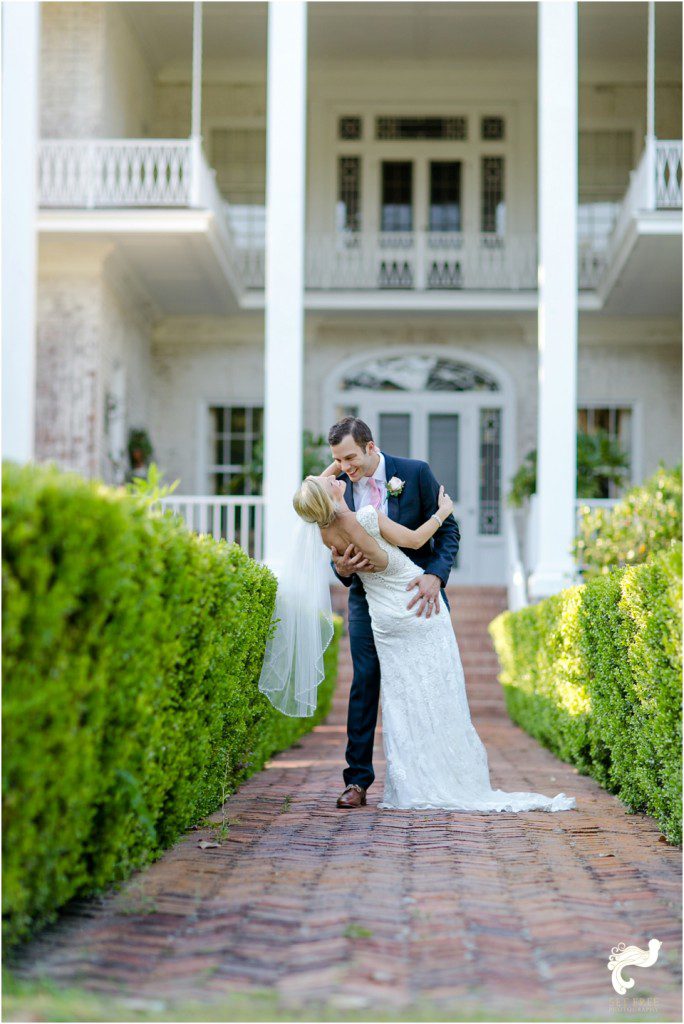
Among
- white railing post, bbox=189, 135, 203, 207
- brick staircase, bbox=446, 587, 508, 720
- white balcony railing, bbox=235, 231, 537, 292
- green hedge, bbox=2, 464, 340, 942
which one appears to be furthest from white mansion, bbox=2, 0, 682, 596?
green hedge, bbox=2, 464, 340, 942

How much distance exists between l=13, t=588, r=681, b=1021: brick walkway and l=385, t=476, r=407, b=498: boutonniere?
1504 mm

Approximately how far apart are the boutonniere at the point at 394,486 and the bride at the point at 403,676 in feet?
0.42

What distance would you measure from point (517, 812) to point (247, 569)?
166 cm

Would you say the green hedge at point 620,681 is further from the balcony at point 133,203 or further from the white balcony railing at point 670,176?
the balcony at point 133,203

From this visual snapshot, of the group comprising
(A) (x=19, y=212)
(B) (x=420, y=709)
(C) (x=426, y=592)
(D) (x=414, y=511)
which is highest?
(A) (x=19, y=212)

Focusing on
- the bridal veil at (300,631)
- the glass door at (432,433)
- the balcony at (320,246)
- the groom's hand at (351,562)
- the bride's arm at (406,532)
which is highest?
the balcony at (320,246)

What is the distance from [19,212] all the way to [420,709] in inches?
A: 309

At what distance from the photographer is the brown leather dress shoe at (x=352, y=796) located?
17.4 ft

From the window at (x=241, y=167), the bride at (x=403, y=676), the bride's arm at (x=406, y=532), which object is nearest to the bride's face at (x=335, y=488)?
the bride at (x=403, y=676)

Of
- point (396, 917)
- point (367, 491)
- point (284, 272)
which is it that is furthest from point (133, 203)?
point (396, 917)

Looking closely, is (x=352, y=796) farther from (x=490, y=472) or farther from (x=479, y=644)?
(x=490, y=472)

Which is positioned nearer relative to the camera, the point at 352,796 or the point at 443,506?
the point at 352,796

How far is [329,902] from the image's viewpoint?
3412 mm

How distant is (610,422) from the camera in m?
16.7
